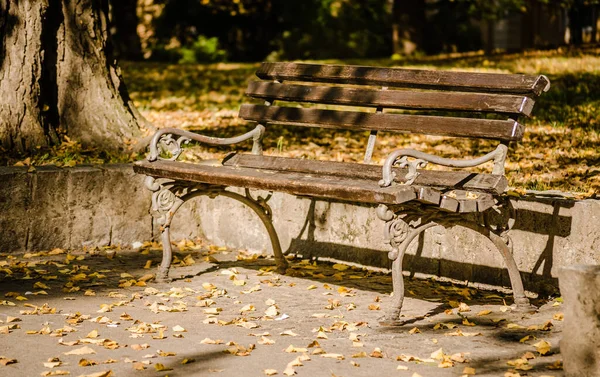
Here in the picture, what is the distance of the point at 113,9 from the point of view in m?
21.5

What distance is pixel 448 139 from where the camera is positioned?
27.2ft

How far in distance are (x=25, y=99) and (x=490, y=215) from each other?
3557 millimetres

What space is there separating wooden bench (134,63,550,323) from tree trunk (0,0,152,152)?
1540 millimetres

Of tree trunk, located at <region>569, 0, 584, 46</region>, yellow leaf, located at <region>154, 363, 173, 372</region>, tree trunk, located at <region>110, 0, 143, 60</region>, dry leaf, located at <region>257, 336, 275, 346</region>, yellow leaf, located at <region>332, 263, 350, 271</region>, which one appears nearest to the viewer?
yellow leaf, located at <region>154, 363, 173, 372</region>

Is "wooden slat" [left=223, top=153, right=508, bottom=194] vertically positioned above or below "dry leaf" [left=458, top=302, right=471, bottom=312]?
above

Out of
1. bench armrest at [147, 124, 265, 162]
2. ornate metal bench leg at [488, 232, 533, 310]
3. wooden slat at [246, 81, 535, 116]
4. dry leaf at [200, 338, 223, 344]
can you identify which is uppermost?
wooden slat at [246, 81, 535, 116]

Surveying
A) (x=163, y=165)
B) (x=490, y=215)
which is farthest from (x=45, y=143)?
(x=490, y=215)

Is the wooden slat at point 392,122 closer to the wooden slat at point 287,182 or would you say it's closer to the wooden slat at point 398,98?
the wooden slat at point 398,98

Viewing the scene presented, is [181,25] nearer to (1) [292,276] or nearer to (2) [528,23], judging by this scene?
(2) [528,23]

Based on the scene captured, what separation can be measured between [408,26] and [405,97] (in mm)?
13022

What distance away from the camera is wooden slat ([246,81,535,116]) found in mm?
5117

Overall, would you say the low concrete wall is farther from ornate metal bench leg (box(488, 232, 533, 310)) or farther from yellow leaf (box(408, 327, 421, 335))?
yellow leaf (box(408, 327, 421, 335))

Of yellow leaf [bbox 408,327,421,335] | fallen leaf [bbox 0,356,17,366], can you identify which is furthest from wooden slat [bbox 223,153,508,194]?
fallen leaf [bbox 0,356,17,366]

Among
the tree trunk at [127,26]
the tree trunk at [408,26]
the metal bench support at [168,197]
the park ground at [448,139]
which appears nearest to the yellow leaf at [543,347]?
the park ground at [448,139]
